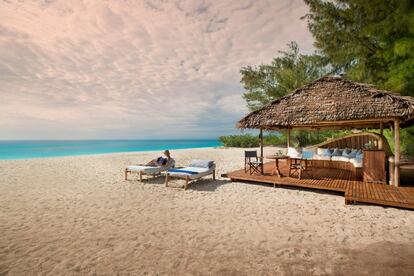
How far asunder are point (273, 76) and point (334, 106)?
16.5 meters

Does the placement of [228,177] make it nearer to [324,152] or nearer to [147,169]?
[147,169]

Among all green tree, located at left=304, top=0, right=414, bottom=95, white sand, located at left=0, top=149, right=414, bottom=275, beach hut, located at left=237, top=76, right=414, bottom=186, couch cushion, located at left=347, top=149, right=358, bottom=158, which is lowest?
white sand, located at left=0, top=149, right=414, bottom=275

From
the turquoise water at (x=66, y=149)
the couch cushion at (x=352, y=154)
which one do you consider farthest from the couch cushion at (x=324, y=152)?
the turquoise water at (x=66, y=149)

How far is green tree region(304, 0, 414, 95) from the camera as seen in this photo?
8.64 meters

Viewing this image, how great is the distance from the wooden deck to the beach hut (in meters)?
0.80

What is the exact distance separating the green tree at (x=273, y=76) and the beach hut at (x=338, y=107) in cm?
1392

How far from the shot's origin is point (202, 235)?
3680 mm

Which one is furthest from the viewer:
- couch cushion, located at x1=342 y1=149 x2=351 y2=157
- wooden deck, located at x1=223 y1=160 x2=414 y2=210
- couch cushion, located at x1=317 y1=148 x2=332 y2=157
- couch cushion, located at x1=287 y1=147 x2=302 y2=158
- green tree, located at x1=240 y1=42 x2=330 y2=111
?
green tree, located at x1=240 y1=42 x2=330 y2=111

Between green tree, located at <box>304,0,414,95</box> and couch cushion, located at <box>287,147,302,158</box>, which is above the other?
green tree, located at <box>304,0,414,95</box>

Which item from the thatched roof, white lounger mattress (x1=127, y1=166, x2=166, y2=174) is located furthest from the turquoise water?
the thatched roof

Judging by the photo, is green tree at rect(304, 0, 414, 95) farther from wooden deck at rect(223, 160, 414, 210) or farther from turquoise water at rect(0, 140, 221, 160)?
turquoise water at rect(0, 140, 221, 160)

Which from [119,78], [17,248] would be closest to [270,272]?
[17,248]

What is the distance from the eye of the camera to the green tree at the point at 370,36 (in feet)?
28.3

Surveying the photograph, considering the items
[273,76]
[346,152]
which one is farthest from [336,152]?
[273,76]
